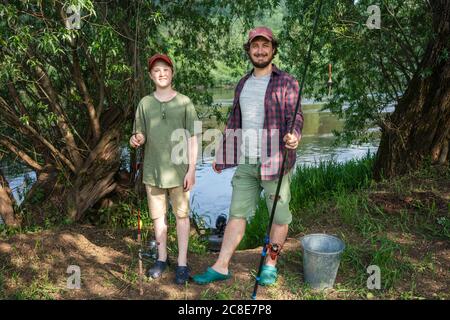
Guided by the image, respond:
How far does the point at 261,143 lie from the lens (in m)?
3.38

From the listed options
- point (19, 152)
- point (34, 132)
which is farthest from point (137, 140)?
point (19, 152)

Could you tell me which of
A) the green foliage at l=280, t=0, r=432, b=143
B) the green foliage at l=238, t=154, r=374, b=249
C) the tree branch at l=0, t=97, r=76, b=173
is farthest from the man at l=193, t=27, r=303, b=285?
the tree branch at l=0, t=97, r=76, b=173

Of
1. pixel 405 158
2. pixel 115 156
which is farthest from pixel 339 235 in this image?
pixel 115 156

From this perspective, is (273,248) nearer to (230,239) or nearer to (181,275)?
(230,239)

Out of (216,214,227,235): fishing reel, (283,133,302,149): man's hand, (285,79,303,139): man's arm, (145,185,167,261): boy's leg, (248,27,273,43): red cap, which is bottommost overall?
(216,214,227,235): fishing reel

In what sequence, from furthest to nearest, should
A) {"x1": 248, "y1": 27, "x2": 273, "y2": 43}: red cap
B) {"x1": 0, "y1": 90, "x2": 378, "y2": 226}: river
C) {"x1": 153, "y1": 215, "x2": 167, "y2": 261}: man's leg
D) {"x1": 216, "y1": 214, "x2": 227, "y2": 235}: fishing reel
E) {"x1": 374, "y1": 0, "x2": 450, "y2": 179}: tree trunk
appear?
{"x1": 0, "y1": 90, "x2": 378, "y2": 226}: river, {"x1": 216, "y1": 214, "x2": 227, "y2": 235}: fishing reel, {"x1": 374, "y1": 0, "x2": 450, "y2": 179}: tree trunk, {"x1": 153, "y1": 215, "x2": 167, "y2": 261}: man's leg, {"x1": 248, "y1": 27, "x2": 273, "y2": 43}: red cap

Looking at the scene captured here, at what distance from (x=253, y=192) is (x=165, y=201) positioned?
800mm

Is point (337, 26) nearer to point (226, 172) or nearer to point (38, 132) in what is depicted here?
point (38, 132)

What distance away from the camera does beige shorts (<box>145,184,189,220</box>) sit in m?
3.62

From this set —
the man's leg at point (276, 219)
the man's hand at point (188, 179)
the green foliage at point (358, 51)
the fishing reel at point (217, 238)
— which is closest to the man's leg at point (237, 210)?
the man's leg at point (276, 219)

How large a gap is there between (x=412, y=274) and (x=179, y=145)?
7.61ft

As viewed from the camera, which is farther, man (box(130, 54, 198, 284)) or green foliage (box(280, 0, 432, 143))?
green foliage (box(280, 0, 432, 143))

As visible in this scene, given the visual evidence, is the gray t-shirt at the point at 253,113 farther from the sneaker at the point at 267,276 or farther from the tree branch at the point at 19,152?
the tree branch at the point at 19,152

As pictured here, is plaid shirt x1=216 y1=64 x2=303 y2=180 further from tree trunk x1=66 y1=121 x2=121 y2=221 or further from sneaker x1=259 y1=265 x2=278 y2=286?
tree trunk x1=66 y1=121 x2=121 y2=221
